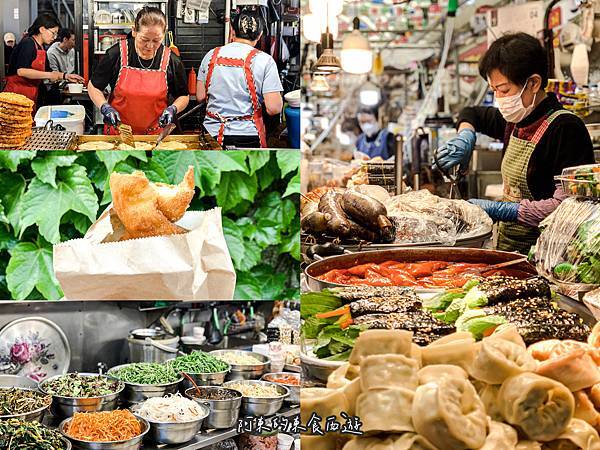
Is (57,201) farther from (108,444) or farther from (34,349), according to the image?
(108,444)

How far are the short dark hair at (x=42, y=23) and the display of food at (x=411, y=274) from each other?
932 mm

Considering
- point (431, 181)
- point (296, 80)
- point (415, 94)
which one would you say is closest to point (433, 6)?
point (415, 94)

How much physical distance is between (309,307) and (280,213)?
0.34 metres

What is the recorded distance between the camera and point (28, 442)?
5.56 feet

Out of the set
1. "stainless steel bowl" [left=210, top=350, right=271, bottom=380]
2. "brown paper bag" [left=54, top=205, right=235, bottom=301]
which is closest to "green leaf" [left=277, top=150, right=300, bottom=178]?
"brown paper bag" [left=54, top=205, right=235, bottom=301]

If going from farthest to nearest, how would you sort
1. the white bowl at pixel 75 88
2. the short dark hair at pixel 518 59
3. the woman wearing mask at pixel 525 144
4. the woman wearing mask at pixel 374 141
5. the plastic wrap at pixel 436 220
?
the woman wearing mask at pixel 374 141 → the short dark hair at pixel 518 59 → the woman wearing mask at pixel 525 144 → the plastic wrap at pixel 436 220 → the white bowl at pixel 75 88

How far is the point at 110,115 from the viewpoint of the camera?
1795 mm

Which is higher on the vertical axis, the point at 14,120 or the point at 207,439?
the point at 14,120

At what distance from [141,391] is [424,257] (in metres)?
0.90

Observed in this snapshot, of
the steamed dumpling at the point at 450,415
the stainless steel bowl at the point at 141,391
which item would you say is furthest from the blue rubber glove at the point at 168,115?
the steamed dumpling at the point at 450,415

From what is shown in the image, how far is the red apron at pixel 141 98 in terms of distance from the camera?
5.90 feet

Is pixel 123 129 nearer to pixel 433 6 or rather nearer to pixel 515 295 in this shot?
pixel 515 295

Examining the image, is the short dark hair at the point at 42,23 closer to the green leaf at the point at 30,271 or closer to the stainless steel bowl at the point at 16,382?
the green leaf at the point at 30,271

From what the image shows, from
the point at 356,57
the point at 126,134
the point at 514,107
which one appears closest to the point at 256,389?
the point at 126,134
